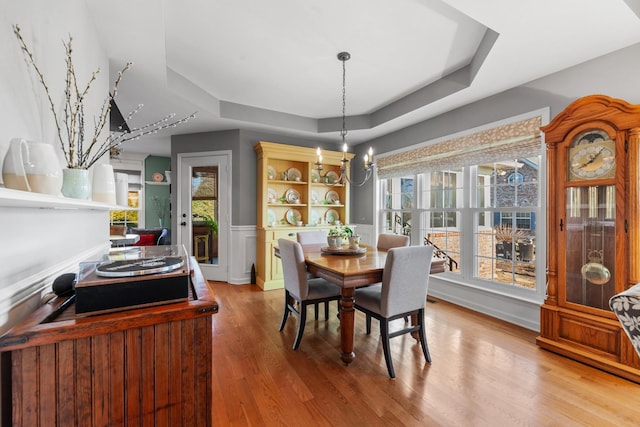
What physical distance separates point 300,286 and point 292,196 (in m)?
2.56

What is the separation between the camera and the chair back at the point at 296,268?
2254 mm

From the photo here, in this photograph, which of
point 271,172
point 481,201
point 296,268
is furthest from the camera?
point 271,172

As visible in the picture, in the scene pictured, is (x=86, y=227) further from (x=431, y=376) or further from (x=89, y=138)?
(x=431, y=376)

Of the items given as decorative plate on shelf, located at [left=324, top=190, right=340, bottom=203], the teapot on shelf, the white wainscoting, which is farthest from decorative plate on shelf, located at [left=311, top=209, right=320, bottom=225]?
the teapot on shelf

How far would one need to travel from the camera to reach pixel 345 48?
2.56 m

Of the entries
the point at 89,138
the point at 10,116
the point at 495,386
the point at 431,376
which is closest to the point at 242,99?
the point at 89,138

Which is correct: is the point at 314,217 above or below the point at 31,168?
below

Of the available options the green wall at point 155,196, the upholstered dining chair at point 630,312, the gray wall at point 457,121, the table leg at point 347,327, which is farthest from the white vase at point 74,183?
the green wall at point 155,196

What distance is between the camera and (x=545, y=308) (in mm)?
2369

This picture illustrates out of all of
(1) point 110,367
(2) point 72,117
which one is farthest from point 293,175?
(1) point 110,367

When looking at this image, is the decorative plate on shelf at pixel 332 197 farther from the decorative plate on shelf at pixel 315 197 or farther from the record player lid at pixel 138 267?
the record player lid at pixel 138 267

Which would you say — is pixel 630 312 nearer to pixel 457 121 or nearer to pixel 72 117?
pixel 72 117

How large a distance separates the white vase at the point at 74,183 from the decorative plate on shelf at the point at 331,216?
13.4 feet

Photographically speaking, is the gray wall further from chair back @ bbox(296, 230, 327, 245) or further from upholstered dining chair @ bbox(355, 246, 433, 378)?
upholstered dining chair @ bbox(355, 246, 433, 378)
